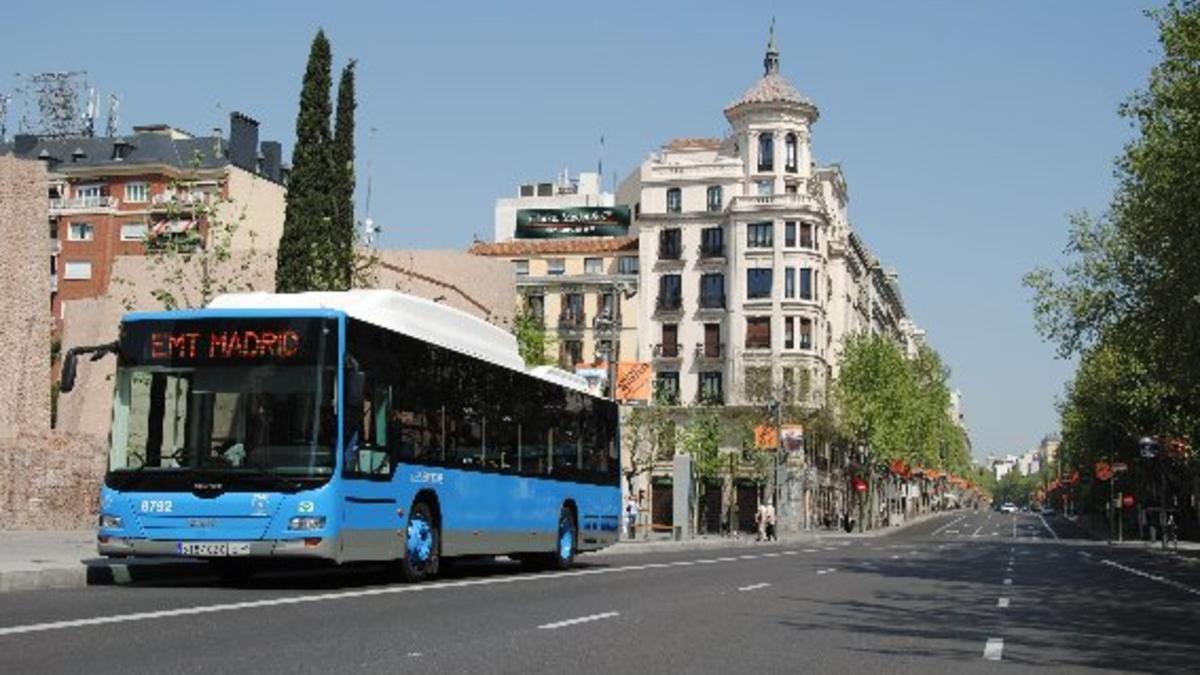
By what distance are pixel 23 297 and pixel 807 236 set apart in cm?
5954

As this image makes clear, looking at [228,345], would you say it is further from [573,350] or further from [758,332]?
[573,350]

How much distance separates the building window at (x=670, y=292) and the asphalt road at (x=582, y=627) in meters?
69.0

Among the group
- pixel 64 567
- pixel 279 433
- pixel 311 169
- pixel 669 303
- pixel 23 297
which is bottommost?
pixel 64 567

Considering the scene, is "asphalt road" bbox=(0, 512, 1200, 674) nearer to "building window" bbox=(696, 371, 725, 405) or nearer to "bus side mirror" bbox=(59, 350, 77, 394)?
"bus side mirror" bbox=(59, 350, 77, 394)

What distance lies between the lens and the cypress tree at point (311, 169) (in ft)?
134

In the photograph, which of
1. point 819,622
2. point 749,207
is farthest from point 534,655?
point 749,207

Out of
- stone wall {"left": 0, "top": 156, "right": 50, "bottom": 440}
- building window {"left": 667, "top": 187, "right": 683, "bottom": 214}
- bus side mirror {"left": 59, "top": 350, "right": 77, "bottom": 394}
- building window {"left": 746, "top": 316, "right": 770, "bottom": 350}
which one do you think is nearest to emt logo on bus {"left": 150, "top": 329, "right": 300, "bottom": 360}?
bus side mirror {"left": 59, "top": 350, "right": 77, "bottom": 394}

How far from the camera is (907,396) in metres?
94.6

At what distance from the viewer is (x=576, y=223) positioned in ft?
334

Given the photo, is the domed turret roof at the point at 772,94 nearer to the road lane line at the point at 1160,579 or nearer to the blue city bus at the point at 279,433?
the road lane line at the point at 1160,579

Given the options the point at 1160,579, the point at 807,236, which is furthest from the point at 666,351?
the point at 1160,579

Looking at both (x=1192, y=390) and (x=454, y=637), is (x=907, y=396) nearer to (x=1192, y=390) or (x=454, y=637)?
(x=1192, y=390)

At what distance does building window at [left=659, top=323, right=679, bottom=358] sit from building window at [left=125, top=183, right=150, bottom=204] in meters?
32.0

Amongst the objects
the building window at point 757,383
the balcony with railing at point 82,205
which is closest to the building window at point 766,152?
the building window at point 757,383
